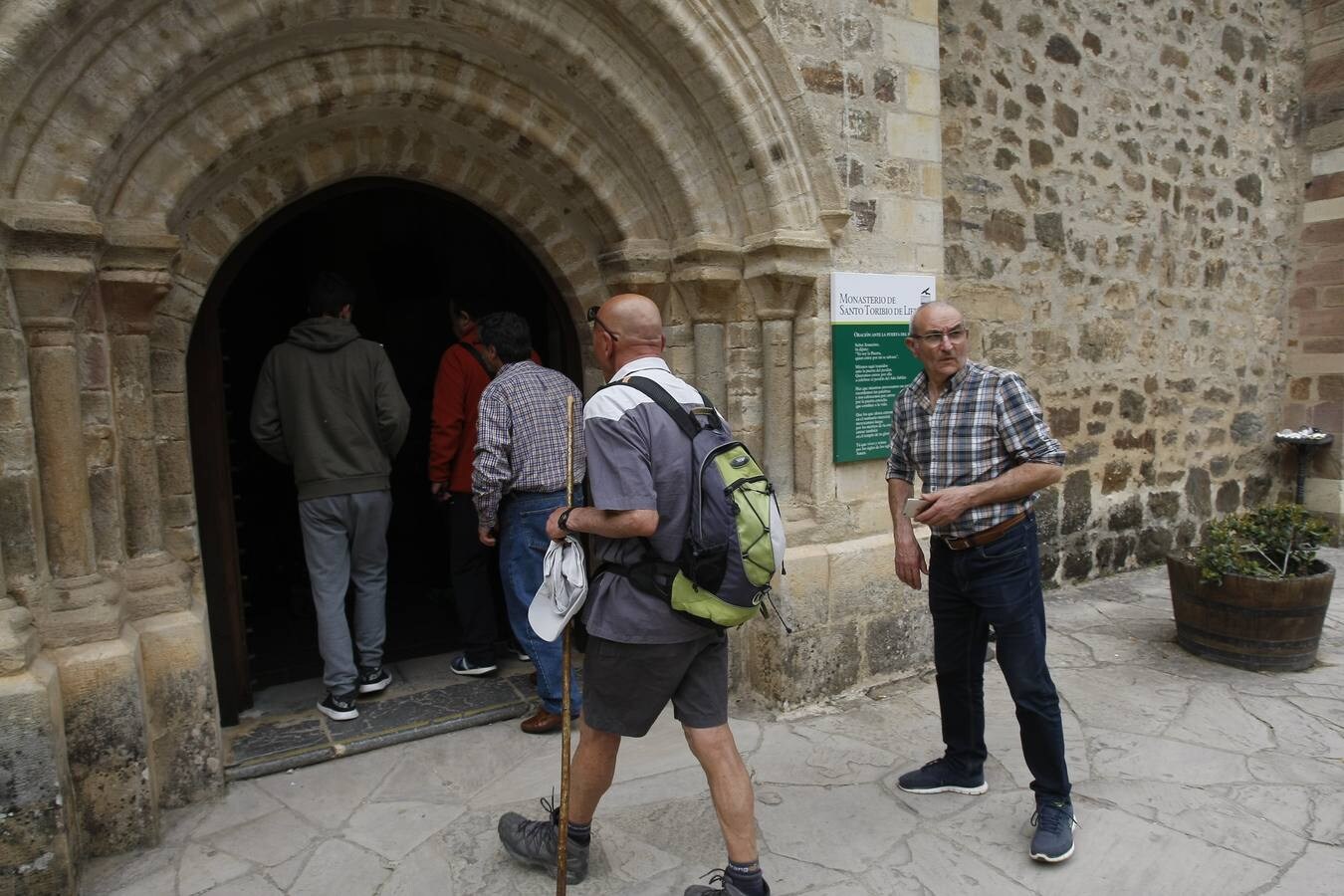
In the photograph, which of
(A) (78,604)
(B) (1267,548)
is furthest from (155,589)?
(B) (1267,548)

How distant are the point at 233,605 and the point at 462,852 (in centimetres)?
153

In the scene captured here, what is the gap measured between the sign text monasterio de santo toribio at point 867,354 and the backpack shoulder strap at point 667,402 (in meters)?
1.80

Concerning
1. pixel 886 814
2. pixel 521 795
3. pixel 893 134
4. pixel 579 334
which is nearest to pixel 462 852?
pixel 521 795

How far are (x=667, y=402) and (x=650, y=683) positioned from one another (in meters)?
0.73

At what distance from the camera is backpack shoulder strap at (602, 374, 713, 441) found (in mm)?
2291

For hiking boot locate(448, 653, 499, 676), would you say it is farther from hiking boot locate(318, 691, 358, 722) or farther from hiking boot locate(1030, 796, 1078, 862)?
hiking boot locate(1030, 796, 1078, 862)

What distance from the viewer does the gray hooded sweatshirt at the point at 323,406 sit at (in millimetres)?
3654

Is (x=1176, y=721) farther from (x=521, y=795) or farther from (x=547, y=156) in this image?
(x=547, y=156)

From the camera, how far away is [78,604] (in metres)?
2.74

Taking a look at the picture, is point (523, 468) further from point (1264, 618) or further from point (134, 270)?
point (1264, 618)

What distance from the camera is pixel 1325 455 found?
7344 mm

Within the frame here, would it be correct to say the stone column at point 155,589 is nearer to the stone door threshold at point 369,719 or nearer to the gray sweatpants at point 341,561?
the stone door threshold at point 369,719

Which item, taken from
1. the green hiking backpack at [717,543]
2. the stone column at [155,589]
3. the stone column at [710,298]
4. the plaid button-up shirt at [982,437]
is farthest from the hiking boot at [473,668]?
the plaid button-up shirt at [982,437]

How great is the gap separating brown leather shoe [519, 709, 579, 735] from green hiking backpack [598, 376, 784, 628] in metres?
1.56
